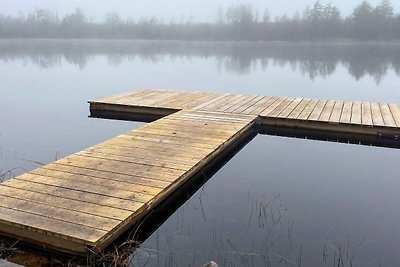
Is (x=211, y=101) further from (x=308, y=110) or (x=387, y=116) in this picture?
(x=387, y=116)

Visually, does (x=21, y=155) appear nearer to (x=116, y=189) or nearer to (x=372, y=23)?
(x=116, y=189)

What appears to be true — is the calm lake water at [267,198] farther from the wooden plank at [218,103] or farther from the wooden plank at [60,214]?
the wooden plank at [218,103]

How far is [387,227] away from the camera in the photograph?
343 centimetres

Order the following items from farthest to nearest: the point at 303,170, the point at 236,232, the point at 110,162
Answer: the point at 303,170 → the point at 110,162 → the point at 236,232

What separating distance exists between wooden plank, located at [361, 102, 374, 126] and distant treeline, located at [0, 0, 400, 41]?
34.3 metres

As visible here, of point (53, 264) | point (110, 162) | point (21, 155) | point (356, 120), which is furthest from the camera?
point (356, 120)

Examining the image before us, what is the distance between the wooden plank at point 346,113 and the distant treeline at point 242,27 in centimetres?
3432

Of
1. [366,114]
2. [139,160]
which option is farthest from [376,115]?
[139,160]

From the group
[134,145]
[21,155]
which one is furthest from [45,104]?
[134,145]

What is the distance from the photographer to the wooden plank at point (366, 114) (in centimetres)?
563

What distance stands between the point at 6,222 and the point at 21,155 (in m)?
2.93

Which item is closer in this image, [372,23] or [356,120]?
[356,120]

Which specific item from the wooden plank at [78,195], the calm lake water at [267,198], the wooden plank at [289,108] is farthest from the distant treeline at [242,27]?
the wooden plank at [78,195]

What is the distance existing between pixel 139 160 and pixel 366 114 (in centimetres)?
395
